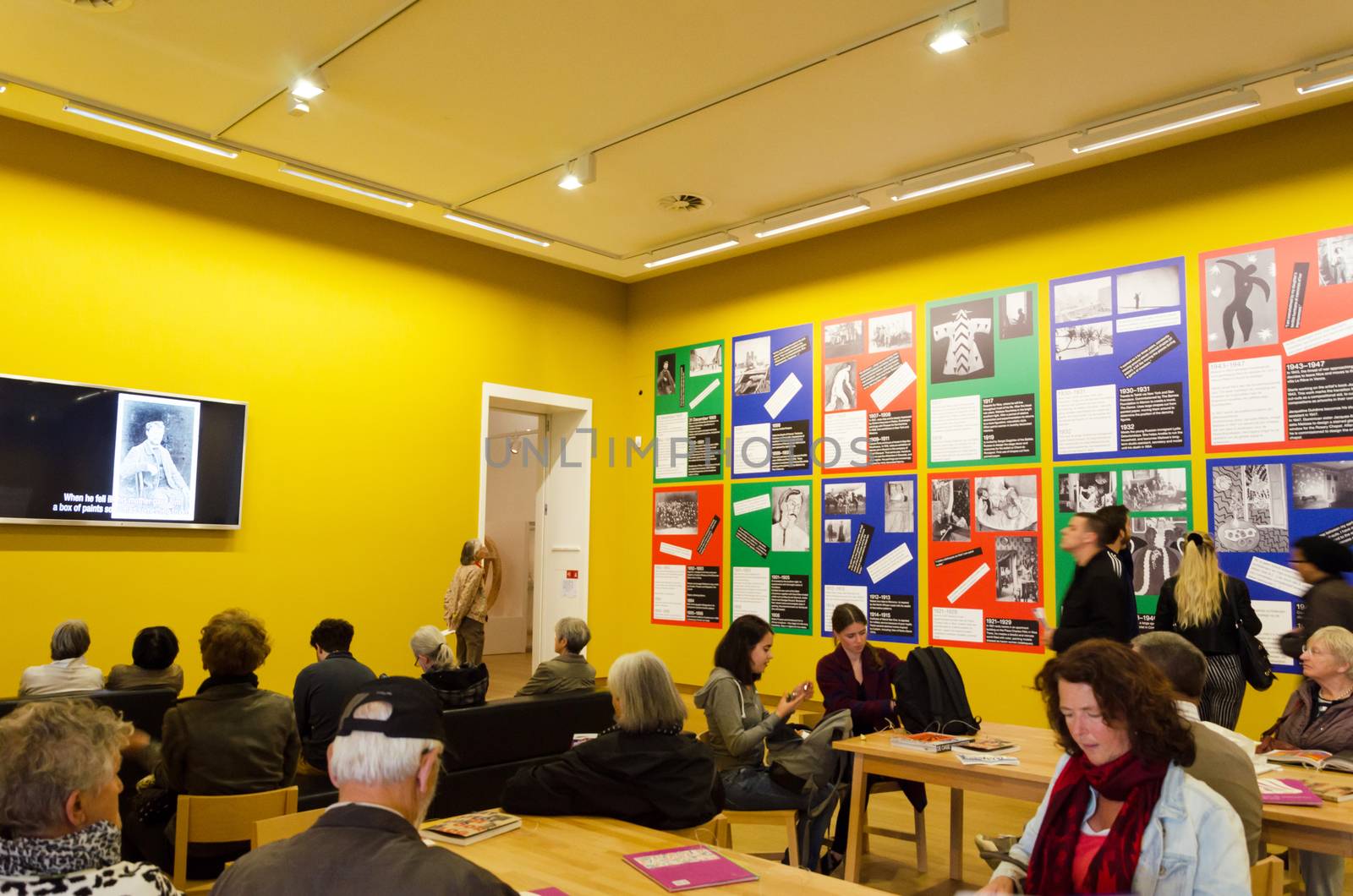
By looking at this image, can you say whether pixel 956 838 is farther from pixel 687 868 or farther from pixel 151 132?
pixel 151 132

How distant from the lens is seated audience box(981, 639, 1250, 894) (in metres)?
2.00

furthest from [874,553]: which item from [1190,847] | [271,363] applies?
[1190,847]

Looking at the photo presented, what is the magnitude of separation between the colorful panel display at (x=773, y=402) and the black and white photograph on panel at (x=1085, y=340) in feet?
6.87

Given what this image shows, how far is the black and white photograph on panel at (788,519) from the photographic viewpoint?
805 cm

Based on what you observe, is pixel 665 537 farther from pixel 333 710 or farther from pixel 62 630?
pixel 62 630

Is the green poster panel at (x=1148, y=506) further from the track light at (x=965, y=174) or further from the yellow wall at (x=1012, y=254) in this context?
the track light at (x=965, y=174)

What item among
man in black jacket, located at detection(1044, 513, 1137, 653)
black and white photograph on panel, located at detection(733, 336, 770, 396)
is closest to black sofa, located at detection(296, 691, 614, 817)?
man in black jacket, located at detection(1044, 513, 1137, 653)

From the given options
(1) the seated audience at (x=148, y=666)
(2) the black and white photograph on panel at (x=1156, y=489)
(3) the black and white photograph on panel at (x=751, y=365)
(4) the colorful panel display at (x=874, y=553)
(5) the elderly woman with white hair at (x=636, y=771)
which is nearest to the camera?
(5) the elderly woman with white hair at (x=636, y=771)

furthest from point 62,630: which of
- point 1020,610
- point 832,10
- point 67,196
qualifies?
point 1020,610

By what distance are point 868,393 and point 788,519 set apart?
1.26 meters

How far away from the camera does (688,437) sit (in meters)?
9.04

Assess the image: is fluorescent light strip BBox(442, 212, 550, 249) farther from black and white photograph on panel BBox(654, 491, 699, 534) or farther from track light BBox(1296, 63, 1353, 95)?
track light BBox(1296, 63, 1353, 95)

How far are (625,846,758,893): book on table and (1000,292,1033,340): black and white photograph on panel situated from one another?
17.4ft

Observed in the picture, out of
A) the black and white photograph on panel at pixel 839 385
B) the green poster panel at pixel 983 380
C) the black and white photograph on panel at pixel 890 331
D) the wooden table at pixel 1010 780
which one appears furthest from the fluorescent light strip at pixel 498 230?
the wooden table at pixel 1010 780
